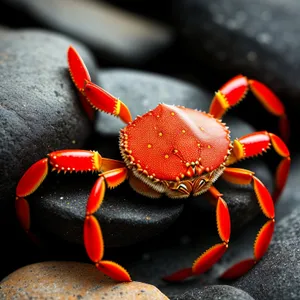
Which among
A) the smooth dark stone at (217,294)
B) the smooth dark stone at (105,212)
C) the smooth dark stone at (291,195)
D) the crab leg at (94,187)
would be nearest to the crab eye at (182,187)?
the smooth dark stone at (105,212)

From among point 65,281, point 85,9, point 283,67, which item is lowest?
point 65,281

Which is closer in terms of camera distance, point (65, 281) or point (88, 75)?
point (65, 281)

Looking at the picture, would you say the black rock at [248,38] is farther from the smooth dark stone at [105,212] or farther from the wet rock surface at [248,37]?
the smooth dark stone at [105,212]

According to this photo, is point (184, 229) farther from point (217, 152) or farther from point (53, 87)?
point (53, 87)

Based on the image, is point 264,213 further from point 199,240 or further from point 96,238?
point 96,238

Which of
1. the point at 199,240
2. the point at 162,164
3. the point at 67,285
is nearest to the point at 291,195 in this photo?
the point at 199,240

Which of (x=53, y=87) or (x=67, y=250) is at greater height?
(x=53, y=87)

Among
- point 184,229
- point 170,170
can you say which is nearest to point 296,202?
point 184,229

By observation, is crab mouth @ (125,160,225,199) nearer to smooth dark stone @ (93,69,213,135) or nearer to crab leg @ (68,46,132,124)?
crab leg @ (68,46,132,124)
